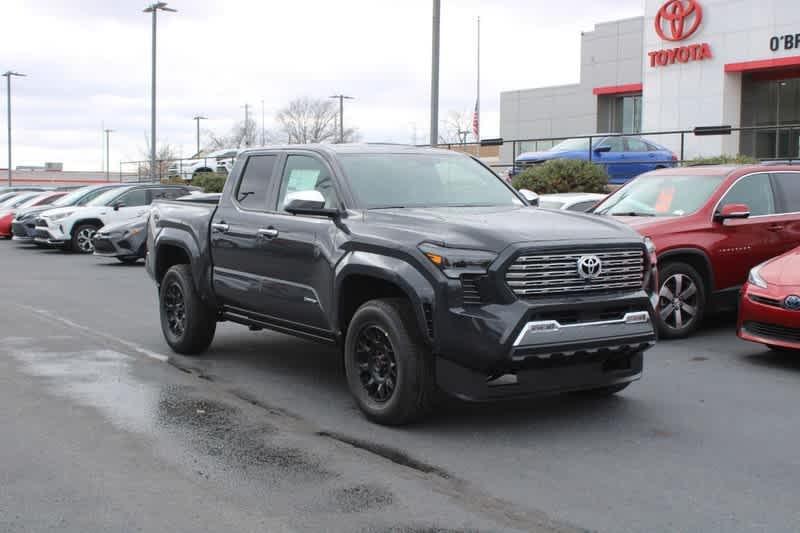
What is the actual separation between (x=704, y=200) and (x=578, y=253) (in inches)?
188

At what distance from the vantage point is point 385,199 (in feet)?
23.4

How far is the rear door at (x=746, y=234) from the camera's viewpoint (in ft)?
33.3

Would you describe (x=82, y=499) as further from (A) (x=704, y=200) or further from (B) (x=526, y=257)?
(A) (x=704, y=200)

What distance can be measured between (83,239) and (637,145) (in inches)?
592

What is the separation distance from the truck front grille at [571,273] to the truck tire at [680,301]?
342cm

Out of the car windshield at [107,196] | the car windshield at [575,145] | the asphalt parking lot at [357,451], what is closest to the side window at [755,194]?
the asphalt parking lot at [357,451]

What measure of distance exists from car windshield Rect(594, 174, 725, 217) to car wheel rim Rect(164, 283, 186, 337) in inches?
198

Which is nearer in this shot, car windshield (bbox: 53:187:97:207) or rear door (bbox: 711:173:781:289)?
rear door (bbox: 711:173:781:289)

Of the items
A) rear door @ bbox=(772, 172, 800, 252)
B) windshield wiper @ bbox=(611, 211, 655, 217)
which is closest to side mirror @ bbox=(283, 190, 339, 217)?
windshield wiper @ bbox=(611, 211, 655, 217)

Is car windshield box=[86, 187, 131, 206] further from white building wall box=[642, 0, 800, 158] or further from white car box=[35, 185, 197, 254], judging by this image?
white building wall box=[642, 0, 800, 158]

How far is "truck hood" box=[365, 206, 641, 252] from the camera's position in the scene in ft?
19.8

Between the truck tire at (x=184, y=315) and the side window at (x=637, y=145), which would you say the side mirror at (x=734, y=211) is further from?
the side window at (x=637, y=145)

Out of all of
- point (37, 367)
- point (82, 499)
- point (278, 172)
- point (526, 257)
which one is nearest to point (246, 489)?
point (82, 499)

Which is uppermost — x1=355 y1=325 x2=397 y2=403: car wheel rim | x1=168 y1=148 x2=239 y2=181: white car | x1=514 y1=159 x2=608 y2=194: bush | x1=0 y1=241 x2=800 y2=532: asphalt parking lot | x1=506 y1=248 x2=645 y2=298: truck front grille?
x1=168 y1=148 x2=239 y2=181: white car
